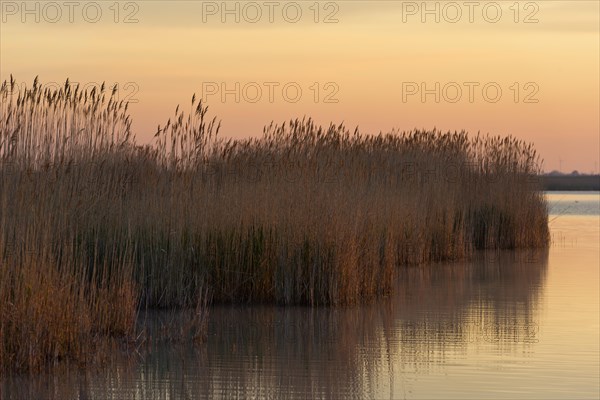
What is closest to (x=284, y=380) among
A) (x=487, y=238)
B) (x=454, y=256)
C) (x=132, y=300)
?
(x=132, y=300)

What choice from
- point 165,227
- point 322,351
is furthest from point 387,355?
point 165,227

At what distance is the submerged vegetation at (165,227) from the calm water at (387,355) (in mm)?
371

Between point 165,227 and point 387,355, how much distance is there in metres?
3.59

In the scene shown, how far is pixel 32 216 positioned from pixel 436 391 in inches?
144

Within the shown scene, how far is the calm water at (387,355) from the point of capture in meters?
7.82

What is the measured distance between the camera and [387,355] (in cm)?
926

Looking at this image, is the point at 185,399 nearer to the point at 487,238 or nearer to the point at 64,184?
the point at 64,184

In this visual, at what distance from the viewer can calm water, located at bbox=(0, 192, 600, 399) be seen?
7.82m

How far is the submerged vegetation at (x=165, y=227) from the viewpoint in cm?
847

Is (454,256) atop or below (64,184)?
below

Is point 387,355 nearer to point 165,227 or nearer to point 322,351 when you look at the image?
point 322,351

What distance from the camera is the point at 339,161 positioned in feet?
45.9

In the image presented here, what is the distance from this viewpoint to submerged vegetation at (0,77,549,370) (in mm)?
8469

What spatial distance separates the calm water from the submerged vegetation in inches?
14.6
